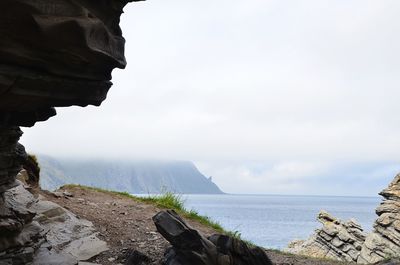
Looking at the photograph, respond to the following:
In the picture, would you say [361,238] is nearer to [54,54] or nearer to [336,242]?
[336,242]

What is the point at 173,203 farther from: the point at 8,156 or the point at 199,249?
the point at 8,156

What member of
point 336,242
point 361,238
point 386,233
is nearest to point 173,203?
point 386,233

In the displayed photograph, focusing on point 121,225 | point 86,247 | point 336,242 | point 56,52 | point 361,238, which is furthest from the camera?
point 361,238

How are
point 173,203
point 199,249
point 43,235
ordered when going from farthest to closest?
point 173,203 → point 43,235 → point 199,249

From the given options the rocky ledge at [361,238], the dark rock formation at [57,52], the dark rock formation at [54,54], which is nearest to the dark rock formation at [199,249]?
the dark rock formation at [54,54]

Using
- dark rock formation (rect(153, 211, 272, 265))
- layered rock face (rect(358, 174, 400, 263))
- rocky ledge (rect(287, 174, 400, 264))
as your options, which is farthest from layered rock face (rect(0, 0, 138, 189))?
layered rock face (rect(358, 174, 400, 263))

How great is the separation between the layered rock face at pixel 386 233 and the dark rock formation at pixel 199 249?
22.6 m

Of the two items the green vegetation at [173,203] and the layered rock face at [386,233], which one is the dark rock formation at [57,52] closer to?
the green vegetation at [173,203]

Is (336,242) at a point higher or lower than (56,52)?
lower

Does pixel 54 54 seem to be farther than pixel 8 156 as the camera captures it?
No

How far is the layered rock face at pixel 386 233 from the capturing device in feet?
112

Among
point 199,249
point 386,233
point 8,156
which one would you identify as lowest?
point 386,233

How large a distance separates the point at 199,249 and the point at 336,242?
88.7 feet

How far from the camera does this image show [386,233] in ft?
115
